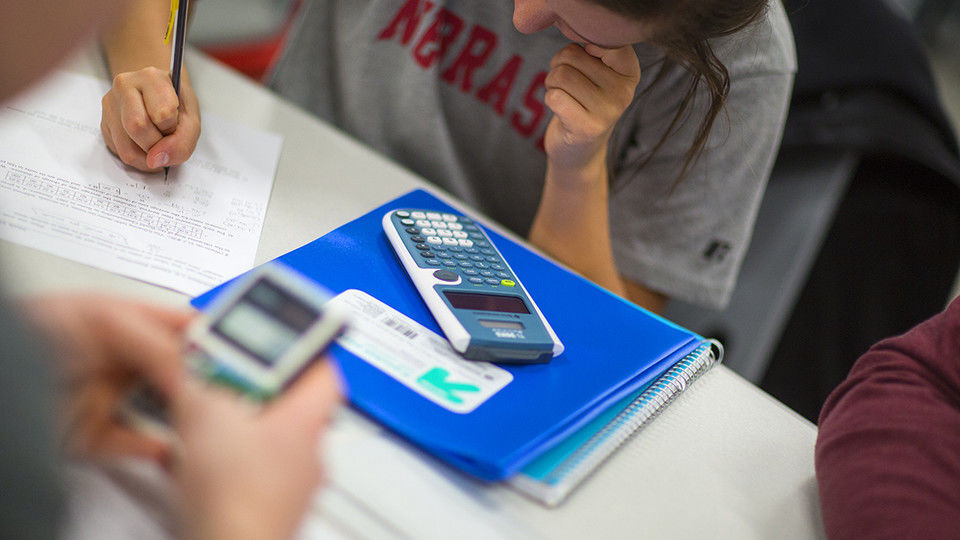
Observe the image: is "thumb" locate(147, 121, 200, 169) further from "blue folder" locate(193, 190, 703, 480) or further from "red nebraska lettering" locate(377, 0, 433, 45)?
"red nebraska lettering" locate(377, 0, 433, 45)

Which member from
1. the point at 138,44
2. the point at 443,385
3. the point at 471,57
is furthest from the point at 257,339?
the point at 471,57

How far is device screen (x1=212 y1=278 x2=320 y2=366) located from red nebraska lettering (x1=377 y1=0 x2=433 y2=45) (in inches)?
23.4

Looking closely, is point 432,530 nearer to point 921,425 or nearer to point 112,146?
point 921,425

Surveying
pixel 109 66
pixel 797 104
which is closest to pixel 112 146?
pixel 109 66

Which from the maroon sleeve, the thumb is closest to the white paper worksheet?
the thumb

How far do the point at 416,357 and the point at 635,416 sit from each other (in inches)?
6.0

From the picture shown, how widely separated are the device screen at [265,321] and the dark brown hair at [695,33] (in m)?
0.34

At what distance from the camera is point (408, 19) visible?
2.72 ft

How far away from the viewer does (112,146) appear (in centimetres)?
56

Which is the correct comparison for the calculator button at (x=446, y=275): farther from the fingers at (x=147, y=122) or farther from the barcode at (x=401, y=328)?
the fingers at (x=147, y=122)

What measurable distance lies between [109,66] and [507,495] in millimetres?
535

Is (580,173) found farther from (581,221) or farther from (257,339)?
(257,339)

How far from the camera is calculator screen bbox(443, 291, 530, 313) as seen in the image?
0.49 meters

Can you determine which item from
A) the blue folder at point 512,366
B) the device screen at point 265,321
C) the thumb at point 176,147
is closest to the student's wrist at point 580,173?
the blue folder at point 512,366
